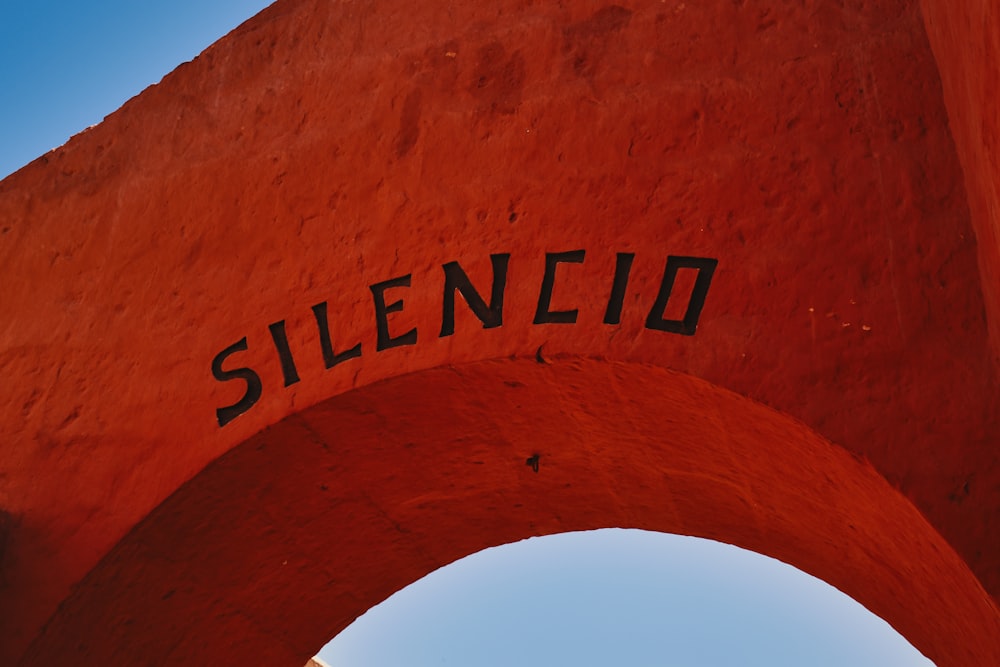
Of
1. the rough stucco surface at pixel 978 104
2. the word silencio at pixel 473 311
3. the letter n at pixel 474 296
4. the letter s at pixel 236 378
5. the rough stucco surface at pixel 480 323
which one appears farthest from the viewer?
the letter s at pixel 236 378

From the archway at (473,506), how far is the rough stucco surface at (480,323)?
15mm

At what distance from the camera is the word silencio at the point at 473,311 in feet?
10.2

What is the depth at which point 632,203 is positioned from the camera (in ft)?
10.8

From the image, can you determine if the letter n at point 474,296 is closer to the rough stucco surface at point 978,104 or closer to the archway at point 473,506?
the archway at point 473,506

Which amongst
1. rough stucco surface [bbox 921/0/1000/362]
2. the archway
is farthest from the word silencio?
rough stucco surface [bbox 921/0/1000/362]

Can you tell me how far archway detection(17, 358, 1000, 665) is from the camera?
3.13 m

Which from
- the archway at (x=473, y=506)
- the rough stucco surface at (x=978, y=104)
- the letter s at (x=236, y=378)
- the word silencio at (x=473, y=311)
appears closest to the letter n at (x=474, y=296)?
the word silencio at (x=473, y=311)

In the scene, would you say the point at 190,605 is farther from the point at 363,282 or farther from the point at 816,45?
the point at 816,45

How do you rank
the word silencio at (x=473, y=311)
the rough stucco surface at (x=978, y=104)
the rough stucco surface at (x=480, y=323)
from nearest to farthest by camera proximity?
the rough stucco surface at (x=978, y=104) → the rough stucco surface at (x=480, y=323) → the word silencio at (x=473, y=311)

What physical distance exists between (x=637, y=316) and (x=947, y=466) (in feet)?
3.01

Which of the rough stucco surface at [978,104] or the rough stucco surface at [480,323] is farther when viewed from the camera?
the rough stucco surface at [480,323]

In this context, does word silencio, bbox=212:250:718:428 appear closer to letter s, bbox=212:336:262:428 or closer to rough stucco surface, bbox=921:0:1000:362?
letter s, bbox=212:336:262:428

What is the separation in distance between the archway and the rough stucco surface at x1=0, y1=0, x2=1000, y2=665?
15 millimetres

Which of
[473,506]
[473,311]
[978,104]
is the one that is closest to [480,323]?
[473,311]
